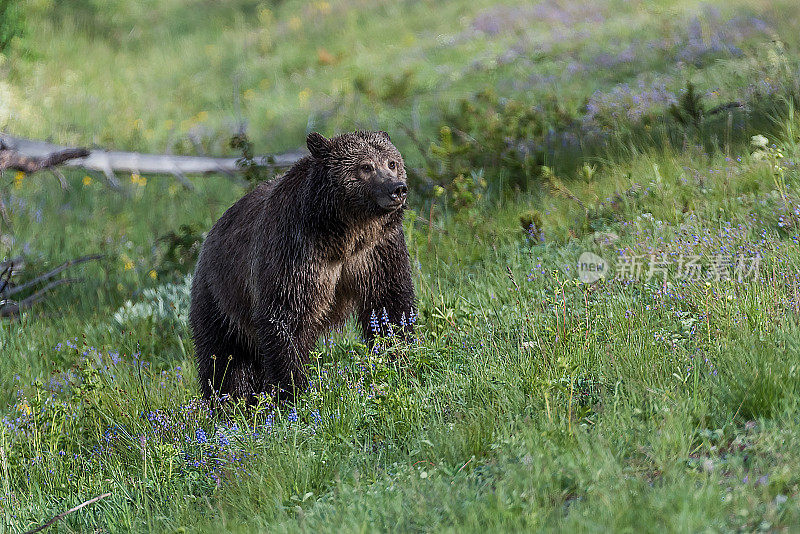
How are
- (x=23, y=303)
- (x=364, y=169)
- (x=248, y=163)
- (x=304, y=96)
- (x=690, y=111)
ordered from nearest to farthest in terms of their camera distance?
(x=364, y=169) → (x=690, y=111) → (x=23, y=303) → (x=248, y=163) → (x=304, y=96)

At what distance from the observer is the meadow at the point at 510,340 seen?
11.2 ft

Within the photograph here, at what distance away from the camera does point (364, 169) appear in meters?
4.92

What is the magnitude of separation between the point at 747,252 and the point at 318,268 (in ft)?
8.97

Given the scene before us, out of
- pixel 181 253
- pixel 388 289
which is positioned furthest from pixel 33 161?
pixel 388 289

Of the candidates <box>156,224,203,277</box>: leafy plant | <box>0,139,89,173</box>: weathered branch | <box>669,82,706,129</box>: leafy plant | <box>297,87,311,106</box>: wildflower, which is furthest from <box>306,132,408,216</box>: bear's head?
<box>297,87,311,106</box>: wildflower

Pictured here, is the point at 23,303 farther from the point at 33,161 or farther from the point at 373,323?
the point at 373,323

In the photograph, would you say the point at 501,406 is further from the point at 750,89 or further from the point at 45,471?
the point at 750,89

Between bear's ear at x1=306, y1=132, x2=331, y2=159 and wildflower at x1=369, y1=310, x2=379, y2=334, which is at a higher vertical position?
bear's ear at x1=306, y1=132, x2=331, y2=159

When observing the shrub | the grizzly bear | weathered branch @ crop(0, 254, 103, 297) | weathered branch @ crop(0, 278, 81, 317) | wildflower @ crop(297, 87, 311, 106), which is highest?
the shrub

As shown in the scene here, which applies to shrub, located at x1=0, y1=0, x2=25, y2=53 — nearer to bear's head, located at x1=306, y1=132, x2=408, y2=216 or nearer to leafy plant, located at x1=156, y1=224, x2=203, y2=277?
leafy plant, located at x1=156, y1=224, x2=203, y2=277

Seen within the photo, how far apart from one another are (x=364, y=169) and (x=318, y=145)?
0.34m

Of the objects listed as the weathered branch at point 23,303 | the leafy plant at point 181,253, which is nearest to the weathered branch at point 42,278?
the weathered branch at point 23,303

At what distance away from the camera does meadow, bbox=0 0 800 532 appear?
11.2ft

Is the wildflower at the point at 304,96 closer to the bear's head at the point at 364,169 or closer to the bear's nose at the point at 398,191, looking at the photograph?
the bear's head at the point at 364,169
